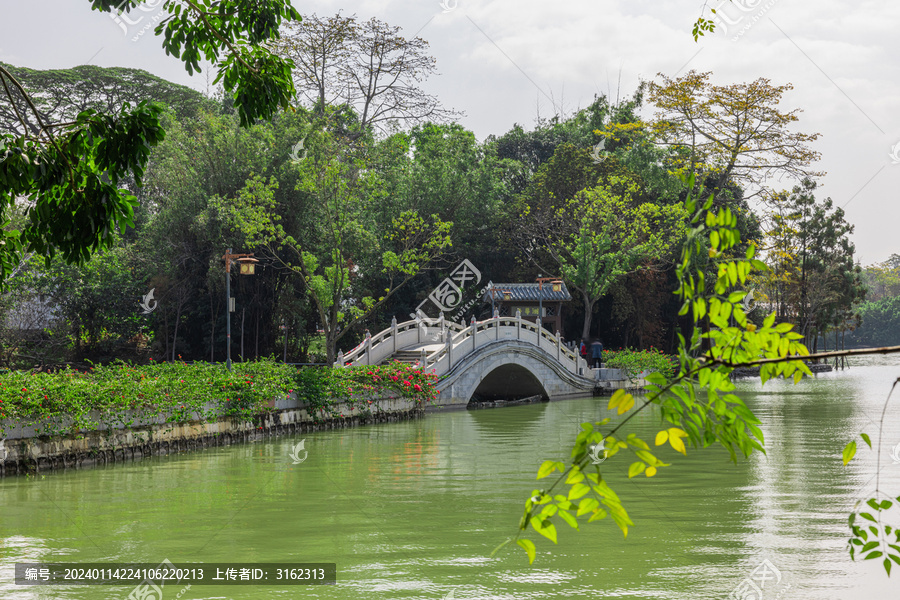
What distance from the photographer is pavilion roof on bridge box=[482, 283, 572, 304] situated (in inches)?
1117

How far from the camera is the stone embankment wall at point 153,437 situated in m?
10.2

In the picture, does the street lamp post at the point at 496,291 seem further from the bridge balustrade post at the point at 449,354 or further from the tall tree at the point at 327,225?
the bridge balustrade post at the point at 449,354

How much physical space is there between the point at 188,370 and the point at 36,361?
11.9 metres

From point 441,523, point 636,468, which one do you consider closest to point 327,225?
point 441,523

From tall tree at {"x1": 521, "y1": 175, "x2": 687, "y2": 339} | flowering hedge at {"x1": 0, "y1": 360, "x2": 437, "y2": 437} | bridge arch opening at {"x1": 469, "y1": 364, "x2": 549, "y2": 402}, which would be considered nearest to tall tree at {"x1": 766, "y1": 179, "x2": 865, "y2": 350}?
tall tree at {"x1": 521, "y1": 175, "x2": 687, "y2": 339}

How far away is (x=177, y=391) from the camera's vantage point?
1267 cm

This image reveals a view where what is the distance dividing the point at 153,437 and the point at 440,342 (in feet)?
38.0

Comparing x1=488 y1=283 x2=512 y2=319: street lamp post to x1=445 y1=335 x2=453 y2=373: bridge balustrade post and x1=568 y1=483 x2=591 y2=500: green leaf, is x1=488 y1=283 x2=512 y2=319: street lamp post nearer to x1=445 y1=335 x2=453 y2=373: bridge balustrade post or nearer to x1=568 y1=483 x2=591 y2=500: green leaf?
x1=445 y1=335 x2=453 y2=373: bridge balustrade post

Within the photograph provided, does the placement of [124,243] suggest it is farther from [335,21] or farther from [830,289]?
[830,289]

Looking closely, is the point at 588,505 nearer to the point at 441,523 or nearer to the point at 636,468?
the point at 636,468

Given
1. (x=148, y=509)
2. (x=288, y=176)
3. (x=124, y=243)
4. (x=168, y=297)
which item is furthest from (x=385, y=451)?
(x=124, y=243)

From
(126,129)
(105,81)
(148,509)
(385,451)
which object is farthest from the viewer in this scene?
(105,81)

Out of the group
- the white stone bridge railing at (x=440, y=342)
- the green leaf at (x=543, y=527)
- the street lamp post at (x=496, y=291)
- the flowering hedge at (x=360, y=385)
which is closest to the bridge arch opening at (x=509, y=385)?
the white stone bridge railing at (x=440, y=342)

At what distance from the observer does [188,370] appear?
14.3 meters
